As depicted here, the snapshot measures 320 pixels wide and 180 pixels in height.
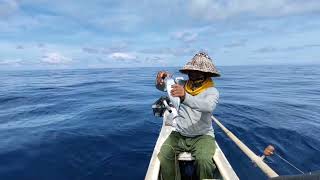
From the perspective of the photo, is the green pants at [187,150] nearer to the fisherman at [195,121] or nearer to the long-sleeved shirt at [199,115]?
the fisherman at [195,121]

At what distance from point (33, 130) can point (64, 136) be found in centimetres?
169

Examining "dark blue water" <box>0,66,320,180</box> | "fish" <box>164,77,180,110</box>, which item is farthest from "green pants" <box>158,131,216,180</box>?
"dark blue water" <box>0,66,320,180</box>

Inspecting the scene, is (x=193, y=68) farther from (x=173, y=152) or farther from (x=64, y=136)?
(x=64, y=136)

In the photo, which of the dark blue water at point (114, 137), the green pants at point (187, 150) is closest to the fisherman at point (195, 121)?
the green pants at point (187, 150)

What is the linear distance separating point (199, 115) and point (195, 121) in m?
0.13

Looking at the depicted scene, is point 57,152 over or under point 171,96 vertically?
under

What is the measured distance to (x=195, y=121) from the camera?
550 cm

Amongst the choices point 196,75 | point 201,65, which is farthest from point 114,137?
point 201,65

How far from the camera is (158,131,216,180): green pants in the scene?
539 cm

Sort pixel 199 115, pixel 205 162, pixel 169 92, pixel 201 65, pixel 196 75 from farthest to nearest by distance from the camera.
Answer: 1. pixel 199 115
2. pixel 205 162
3. pixel 196 75
4. pixel 201 65
5. pixel 169 92

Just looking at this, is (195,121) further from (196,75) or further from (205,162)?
(196,75)

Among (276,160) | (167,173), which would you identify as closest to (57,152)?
(167,173)

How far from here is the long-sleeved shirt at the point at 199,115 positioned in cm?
500

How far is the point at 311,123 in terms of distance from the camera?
505 inches
